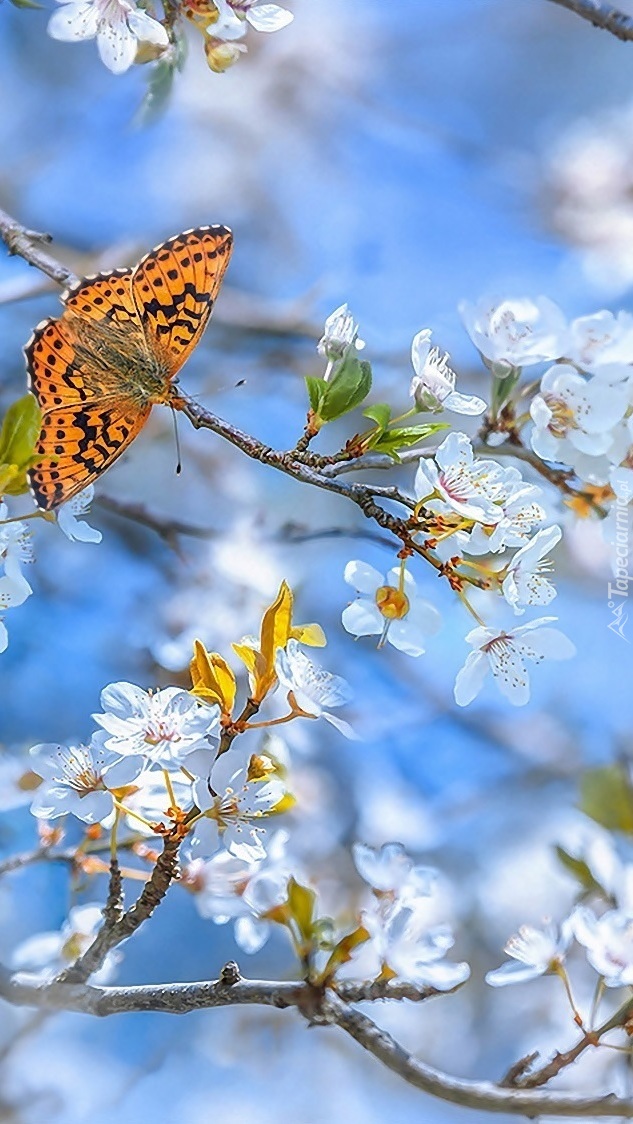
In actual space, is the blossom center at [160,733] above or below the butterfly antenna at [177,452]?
below

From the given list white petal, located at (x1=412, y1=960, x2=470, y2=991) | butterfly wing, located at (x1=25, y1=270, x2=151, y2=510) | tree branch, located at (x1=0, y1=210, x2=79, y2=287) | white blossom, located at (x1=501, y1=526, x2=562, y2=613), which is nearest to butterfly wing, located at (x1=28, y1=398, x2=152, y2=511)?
butterfly wing, located at (x1=25, y1=270, x2=151, y2=510)

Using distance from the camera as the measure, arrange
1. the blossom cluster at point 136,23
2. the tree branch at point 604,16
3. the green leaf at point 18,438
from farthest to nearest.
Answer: the tree branch at point 604,16
the blossom cluster at point 136,23
the green leaf at point 18,438

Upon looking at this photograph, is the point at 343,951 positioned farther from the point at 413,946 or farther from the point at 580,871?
the point at 580,871

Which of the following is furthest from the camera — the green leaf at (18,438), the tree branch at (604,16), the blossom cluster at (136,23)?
the tree branch at (604,16)

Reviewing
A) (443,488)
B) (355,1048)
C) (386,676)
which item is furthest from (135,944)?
(443,488)

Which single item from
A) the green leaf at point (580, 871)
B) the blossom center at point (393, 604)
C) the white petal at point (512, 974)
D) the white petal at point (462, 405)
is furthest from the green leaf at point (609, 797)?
the white petal at point (462, 405)

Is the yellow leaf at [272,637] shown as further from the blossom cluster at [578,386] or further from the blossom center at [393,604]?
the blossom cluster at [578,386]
